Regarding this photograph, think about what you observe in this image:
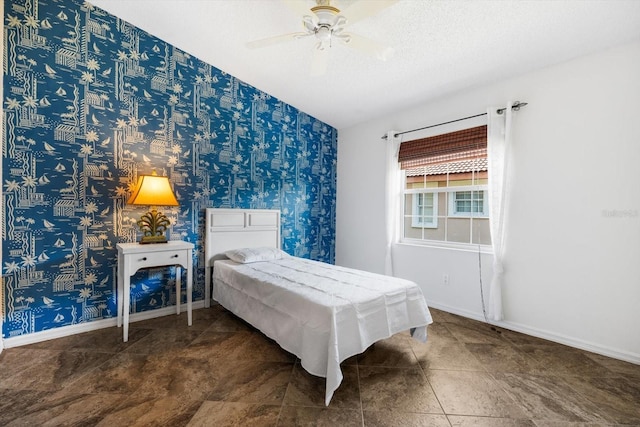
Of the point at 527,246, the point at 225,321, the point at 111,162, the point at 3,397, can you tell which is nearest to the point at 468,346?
the point at 527,246

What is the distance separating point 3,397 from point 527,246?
4.04 metres

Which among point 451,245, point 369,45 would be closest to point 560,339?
point 451,245

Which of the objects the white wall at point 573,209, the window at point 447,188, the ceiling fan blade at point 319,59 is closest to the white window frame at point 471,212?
the window at point 447,188

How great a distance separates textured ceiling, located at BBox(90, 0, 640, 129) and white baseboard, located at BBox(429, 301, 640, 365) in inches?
95.5

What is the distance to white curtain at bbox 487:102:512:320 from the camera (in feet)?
9.25

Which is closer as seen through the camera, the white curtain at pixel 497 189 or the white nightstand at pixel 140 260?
the white nightstand at pixel 140 260

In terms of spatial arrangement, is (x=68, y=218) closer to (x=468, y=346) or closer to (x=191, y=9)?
(x=191, y=9)

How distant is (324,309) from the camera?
1.79m

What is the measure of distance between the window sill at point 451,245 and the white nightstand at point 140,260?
8.50 ft

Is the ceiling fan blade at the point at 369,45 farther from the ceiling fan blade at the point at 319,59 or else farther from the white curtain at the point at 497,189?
the white curtain at the point at 497,189

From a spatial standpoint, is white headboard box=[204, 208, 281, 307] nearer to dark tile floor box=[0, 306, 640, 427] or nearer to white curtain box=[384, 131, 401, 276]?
dark tile floor box=[0, 306, 640, 427]

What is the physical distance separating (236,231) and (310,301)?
6.25 feet

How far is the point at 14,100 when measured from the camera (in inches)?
90.8

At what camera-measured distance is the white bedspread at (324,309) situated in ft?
5.82
